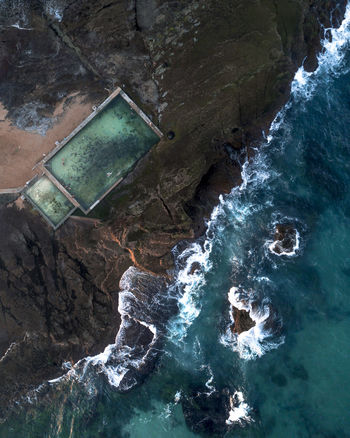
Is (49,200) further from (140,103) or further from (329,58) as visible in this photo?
(329,58)

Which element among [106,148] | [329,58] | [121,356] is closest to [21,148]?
[106,148]

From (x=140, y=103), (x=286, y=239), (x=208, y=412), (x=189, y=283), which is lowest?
(x=208, y=412)

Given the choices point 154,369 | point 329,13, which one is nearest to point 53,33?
point 329,13

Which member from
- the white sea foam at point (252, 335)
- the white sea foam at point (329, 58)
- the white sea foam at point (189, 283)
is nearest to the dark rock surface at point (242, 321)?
the white sea foam at point (252, 335)

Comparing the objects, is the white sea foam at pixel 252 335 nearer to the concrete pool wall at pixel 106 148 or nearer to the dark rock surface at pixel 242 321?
the dark rock surface at pixel 242 321

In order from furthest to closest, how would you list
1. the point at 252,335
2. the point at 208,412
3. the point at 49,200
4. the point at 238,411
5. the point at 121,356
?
1. the point at 121,356
2. the point at 49,200
3. the point at 208,412
4. the point at 252,335
5. the point at 238,411

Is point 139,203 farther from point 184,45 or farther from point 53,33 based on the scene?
point 53,33

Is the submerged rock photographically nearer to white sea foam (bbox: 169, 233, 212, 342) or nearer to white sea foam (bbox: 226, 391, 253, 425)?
white sea foam (bbox: 169, 233, 212, 342)
